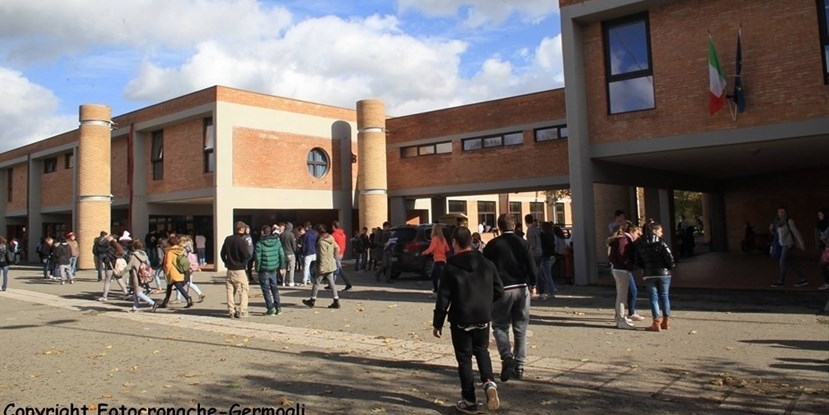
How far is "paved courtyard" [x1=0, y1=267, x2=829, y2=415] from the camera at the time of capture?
532 centimetres

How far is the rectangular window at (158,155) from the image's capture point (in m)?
27.0

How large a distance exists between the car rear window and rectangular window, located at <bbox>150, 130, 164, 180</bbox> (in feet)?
46.4

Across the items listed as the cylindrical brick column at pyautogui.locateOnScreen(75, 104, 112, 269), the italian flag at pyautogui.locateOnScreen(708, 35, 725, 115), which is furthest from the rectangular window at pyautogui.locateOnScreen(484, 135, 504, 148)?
the cylindrical brick column at pyautogui.locateOnScreen(75, 104, 112, 269)

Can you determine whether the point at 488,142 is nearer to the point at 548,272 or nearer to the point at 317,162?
the point at 317,162

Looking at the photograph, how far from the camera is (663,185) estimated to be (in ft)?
60.7

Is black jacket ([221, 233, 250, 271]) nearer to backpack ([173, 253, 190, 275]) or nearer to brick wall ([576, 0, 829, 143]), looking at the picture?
backpack ([173, 253, 190, 275])

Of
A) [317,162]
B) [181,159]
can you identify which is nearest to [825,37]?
[317,162]

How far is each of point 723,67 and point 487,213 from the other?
88.1ft

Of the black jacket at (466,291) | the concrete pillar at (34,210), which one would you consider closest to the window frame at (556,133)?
the black jacket at (466,291)

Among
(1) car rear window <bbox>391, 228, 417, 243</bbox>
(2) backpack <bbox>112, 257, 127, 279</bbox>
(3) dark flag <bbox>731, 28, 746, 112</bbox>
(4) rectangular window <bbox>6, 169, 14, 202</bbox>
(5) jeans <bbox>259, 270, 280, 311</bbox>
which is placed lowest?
(5) jeans <bbox>259, 270, 280, 311</bbox>

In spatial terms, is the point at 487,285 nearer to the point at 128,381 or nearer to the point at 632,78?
the point at 128,381

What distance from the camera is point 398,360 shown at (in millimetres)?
7043

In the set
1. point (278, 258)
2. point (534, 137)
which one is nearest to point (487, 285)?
point (278, 258)

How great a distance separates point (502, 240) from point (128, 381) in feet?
13.7
